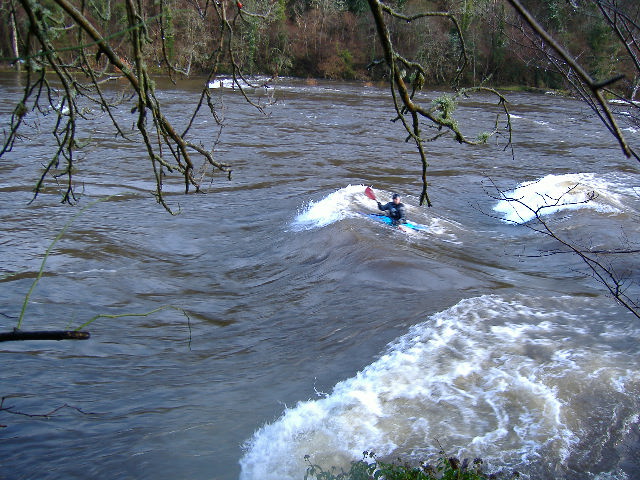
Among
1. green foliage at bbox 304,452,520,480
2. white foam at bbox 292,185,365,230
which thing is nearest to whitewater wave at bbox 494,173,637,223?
white foam at bbox 292,185,365,230

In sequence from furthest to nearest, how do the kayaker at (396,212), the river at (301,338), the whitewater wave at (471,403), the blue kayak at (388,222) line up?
the blue kayak at (388,222)
the kayaker at (396,212)
the river at (301,338)
the whitewater wave at (471,403)

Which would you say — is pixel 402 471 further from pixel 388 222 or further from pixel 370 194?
pixel 370 194

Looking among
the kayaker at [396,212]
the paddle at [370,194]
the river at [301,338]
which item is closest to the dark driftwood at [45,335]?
the river at [301,338]

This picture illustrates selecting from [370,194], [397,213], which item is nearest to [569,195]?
[370,194]

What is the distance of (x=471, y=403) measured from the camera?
544 cm

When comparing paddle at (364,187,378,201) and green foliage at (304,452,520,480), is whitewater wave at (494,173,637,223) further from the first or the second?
green foliage at (304,452,520,480)

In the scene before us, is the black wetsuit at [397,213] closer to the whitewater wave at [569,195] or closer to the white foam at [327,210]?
the white foam at [327,210]

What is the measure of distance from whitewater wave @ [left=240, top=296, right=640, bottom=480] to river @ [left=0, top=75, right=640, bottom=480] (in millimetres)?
20

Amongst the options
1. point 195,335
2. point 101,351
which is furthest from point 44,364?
point 195,335

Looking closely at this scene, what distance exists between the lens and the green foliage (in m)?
3.97

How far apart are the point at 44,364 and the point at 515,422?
15.7 ft

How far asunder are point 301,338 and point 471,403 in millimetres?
2282

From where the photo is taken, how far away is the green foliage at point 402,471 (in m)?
3.97

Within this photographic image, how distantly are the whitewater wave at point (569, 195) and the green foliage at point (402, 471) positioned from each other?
29.8 feet
